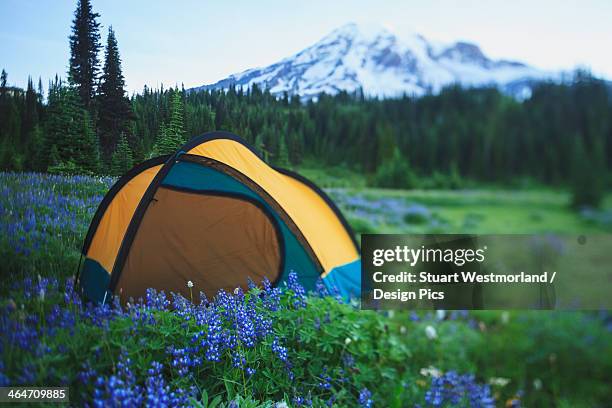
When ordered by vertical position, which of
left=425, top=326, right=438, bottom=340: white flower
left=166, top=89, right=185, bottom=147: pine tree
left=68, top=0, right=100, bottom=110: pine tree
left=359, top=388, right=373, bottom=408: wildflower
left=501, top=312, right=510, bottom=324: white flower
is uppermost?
left=68, top=0, right=100, bottom=110: pine tree

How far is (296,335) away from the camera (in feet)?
8.32

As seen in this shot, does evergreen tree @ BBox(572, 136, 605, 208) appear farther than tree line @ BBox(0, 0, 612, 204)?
Yes

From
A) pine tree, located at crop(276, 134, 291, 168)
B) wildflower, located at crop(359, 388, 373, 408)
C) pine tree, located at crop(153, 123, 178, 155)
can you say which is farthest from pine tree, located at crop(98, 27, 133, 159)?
wildflower, located at crop(359, 388, 373, 408)

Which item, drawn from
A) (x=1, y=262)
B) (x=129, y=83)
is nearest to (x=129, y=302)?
(x=1, y=262)

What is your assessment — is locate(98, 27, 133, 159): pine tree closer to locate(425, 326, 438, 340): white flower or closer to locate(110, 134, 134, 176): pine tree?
locate(110, 134, 134, 176): pine tree

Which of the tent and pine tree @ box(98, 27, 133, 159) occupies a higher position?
pine tree @ box(98, 27, 133, 159)

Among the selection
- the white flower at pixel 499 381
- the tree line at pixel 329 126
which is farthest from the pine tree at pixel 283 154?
the white flower at pixel 499 381

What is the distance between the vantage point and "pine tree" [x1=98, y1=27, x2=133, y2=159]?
7.53 feet

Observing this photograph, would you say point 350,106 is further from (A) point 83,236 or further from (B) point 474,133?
(A) point 83,236

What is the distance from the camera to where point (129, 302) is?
233 centimetres

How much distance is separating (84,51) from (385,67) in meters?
1.65

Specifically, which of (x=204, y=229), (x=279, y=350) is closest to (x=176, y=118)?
(x=204, y=229)

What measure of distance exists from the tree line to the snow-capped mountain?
2.9 inches

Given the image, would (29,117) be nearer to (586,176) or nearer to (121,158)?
(121,158)
